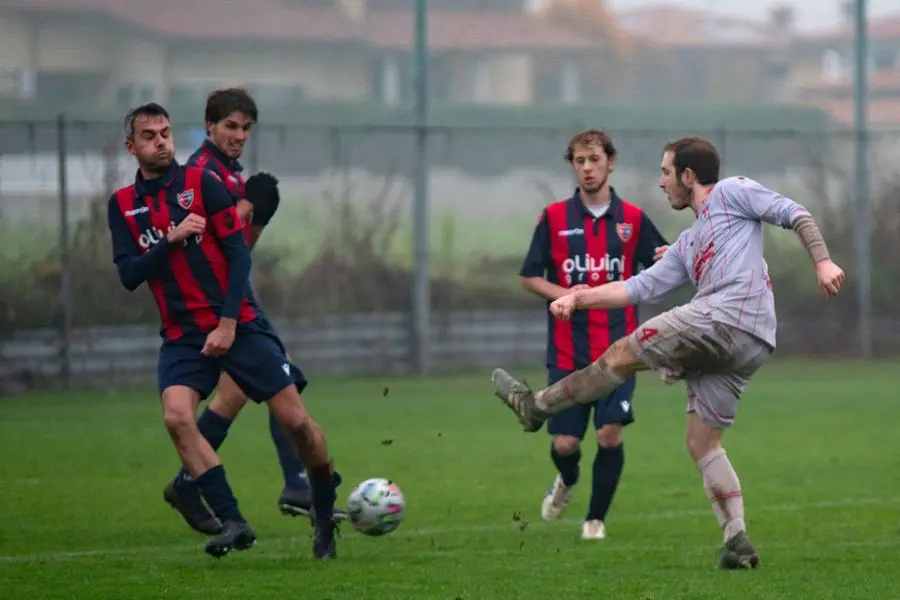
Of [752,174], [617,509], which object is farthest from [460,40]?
[617,509]

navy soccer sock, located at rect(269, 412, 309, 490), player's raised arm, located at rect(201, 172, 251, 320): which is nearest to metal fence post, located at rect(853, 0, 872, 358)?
navy soccer sock, located at rect(269, 412, 309, 490)

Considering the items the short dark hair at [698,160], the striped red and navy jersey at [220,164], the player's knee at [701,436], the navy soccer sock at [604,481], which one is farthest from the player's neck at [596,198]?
the player's knee at [701,436]

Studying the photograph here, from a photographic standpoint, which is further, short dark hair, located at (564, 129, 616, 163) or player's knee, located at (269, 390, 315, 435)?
short dark hair, located at (564, 129, 616, 163)

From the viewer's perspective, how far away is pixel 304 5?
22.7 meters

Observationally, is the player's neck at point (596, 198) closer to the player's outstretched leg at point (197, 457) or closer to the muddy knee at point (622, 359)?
the muddy knee at point (622, 359)

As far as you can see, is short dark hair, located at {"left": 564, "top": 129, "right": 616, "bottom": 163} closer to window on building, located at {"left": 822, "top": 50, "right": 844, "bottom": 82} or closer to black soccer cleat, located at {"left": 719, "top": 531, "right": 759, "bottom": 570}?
black soccer cleat, located at {"left": 719, "top": 531, "right": 759, "bottom": 570}

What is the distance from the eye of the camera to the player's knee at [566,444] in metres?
9.68

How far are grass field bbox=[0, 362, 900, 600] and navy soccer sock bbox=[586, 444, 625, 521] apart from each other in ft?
0.60

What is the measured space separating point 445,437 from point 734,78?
12.5 metres

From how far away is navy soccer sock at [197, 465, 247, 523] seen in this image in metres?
8.04

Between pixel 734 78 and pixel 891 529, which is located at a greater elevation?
pixel 734 78

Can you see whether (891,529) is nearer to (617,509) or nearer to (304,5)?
(617,509)

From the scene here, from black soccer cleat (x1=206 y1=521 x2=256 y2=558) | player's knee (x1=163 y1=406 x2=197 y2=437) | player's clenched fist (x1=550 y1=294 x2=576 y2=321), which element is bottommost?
black soccer cleat (x1=206 y1=521 x2=256 y2=558)

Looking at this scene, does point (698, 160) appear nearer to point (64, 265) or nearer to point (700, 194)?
point (700, 194)
